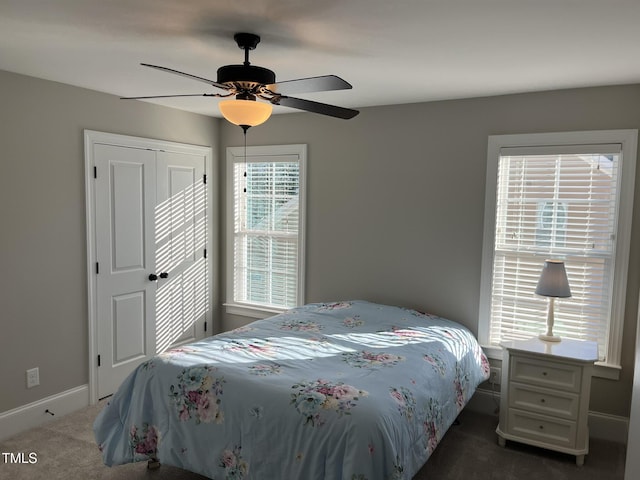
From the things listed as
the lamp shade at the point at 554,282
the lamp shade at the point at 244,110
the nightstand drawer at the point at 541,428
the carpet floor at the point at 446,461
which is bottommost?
the carpet floor at the point at 446,461

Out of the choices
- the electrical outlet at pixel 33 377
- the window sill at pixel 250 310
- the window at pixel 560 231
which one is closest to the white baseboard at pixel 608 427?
the window at pixel 560 231

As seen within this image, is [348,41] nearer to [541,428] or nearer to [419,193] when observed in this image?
[419,193]

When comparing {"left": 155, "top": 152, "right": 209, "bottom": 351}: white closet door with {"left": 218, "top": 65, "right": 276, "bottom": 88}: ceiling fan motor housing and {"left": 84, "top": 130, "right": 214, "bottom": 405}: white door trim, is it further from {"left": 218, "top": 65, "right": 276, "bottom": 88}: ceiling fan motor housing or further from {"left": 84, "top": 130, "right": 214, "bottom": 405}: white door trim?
{"left": 218, "top": 65, "right": 276, "bottom": 88}: ceiling fan motor housing

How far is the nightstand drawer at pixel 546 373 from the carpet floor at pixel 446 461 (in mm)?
453

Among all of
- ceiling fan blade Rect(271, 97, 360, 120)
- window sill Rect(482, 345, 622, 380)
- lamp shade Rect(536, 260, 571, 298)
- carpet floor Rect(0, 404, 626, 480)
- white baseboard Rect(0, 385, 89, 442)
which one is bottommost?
carpet floor Rect(0, 404, 626, 480)

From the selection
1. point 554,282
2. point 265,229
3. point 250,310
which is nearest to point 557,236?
point 554,282

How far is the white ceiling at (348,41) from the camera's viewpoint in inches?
78.0

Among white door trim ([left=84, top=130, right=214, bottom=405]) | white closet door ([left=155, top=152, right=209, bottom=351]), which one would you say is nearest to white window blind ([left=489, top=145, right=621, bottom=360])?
white closet door ([left=155, top=152, right=209, bottom=351])

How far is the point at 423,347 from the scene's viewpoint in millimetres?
2996

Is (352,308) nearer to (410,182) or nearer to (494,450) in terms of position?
(410,182)

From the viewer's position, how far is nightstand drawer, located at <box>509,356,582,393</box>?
3.00 meters

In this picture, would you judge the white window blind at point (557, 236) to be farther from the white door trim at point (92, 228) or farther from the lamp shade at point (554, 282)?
the white door trim at point (92, 228)

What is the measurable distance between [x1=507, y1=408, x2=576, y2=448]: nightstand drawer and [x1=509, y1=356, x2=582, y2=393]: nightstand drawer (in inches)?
8.2

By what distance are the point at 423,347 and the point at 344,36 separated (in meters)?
A: 1.81
